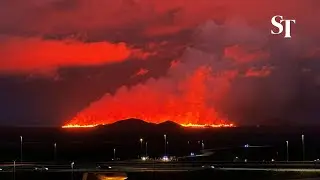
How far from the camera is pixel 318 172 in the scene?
309 feet

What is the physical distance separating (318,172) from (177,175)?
24879 millimetres

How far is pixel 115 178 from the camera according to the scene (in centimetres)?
5816

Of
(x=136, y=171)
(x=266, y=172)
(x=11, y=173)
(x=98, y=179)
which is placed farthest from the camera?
(x=11, y=173)

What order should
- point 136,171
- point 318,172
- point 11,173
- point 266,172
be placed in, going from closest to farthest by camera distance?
point 318,172
point 266,172
point 136,171
point 11,173

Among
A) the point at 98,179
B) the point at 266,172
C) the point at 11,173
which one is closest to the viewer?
the point at 98,179

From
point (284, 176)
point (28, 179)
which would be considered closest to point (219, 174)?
point (284, 176)

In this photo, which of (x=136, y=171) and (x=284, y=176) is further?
(x=136, y=171)

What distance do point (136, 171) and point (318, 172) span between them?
112ft

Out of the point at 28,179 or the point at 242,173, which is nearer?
the point at 242,173

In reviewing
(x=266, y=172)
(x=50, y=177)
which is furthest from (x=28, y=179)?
(x=266, y=172)

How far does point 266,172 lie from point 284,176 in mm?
6816

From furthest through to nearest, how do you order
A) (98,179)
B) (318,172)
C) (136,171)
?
(136,171), (318,172), (98,179)

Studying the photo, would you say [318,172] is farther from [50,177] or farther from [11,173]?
[11,173]

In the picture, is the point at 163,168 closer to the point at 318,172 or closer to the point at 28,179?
the point at 28,179
